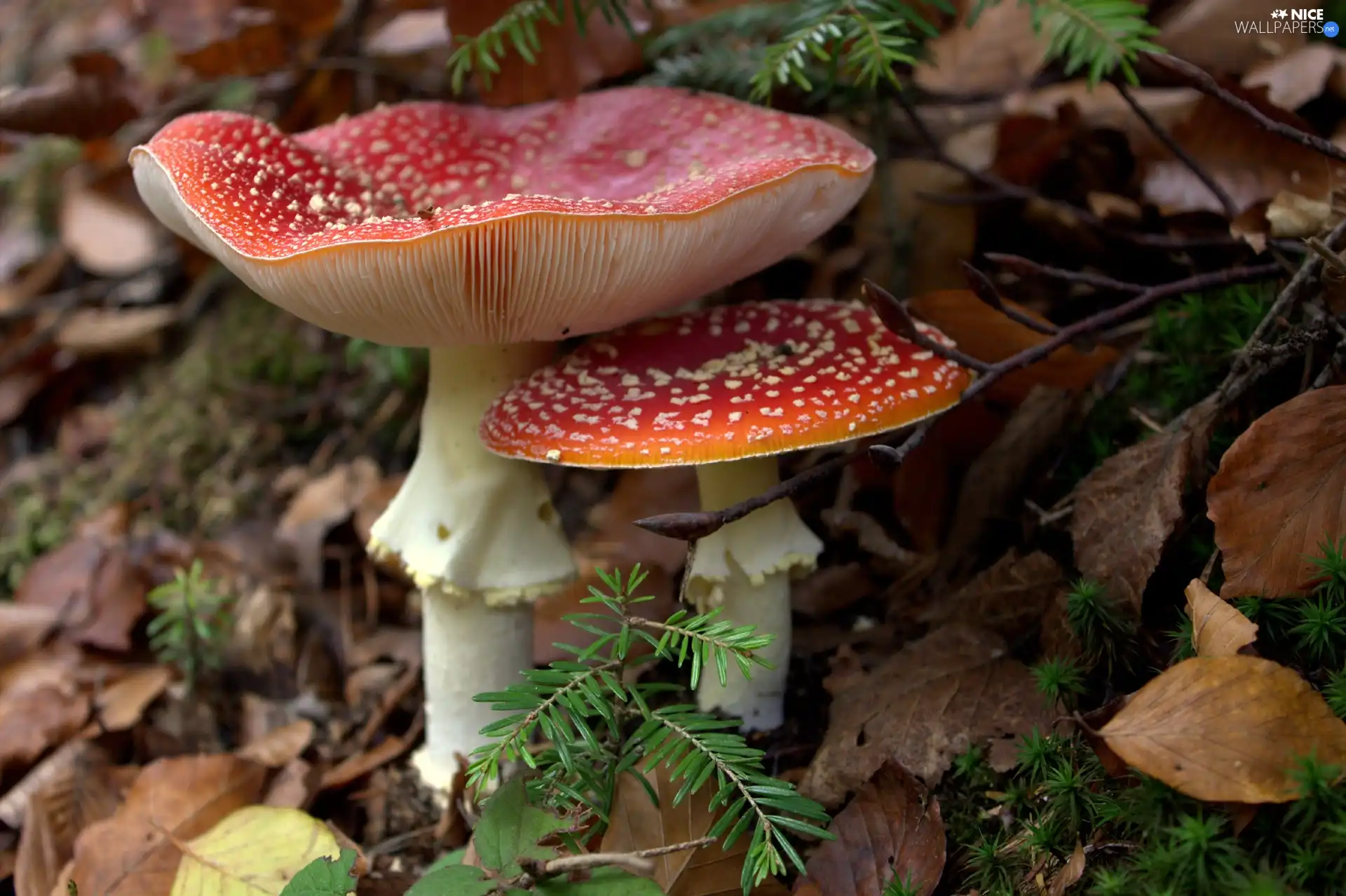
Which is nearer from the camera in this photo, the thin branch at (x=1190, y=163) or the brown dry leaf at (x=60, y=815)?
the thin branch at (x=1190, y=163)

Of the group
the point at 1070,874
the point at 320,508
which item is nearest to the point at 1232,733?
the point at 1070,874

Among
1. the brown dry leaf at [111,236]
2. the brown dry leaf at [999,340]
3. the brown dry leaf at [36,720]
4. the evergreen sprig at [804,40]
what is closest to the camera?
the evergreen sprig at [804,40]

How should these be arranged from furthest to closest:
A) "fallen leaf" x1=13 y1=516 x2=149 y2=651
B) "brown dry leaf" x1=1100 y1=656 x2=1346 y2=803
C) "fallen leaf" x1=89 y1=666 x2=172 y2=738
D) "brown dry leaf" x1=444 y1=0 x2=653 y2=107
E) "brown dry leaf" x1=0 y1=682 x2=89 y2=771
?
"fallen leaf" x1=13 y1=516 x2=149 y2=651 → "fallen leaf" x1=89 y1=666 x2=172 y2=738 → "brown dry leaf" x1=0 y1=682 x2=89 y2=771 → "brown dry leaf" x1=444 y1=0 x2=653 y2=107 → "brown dry leaf" x1=1100 y1=656 x2=1346 y2=803

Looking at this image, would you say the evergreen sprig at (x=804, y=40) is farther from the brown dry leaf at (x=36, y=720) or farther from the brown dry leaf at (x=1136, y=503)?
the brown dry leaf at (x=36, y=720)

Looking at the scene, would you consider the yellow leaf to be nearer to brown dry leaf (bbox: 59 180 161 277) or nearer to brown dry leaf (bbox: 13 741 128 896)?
brown dry leaf (bbox: 13 741 128 896)

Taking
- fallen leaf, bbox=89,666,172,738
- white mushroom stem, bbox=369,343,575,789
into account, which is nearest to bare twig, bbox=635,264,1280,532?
white mushroom stem, bbox=369,343,575,789

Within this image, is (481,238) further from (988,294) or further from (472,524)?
(988,294)

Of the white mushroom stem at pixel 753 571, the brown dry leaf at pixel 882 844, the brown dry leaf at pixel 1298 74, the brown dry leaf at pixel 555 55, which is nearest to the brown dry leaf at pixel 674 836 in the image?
the brown dry leaf at pixel 882 844
